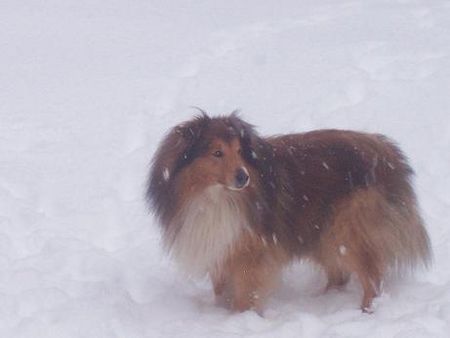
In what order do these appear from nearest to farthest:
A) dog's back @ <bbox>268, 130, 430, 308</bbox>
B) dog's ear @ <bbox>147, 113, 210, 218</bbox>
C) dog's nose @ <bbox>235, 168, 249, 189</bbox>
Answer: dog's nose @ <bbox>235, 168, 249, 189</bbox> → dog's ear @ <bbox>147, 113, 210, 218</bbox> → dog's back @ <bbox>268, 130, 430, 308</bbox>

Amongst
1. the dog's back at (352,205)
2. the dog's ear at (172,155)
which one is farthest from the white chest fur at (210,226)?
the dog's back at (352,205)

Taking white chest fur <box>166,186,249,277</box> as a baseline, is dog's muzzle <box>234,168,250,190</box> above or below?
above

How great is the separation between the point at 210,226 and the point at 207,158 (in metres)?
0.45

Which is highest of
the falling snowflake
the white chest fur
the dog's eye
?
the dog's eye

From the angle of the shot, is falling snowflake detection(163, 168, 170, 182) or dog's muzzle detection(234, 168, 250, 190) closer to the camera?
dog's muzzle detection(234, 168, 250, 190)

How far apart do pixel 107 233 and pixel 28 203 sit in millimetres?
875

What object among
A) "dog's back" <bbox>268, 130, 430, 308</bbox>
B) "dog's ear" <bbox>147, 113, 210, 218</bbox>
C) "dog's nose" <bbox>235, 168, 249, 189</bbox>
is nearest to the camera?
"dog's nose" <bbox>235, 168, 249, 189</bbox>

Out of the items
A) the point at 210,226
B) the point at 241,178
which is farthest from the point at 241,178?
the point at 210,226

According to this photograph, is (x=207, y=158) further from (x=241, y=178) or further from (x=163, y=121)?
(x=163, y=121)

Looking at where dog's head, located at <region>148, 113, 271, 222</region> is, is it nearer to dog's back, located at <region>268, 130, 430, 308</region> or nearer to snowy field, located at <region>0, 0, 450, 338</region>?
dog's back, located at <region>268, 130, 430, 308</region>

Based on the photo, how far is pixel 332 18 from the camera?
11.6 m

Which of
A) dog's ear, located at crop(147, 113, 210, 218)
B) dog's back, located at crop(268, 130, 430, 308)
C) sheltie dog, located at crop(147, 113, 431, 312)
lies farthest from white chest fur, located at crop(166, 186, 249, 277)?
dog's back, located at crop(268, 130, 430, 308)

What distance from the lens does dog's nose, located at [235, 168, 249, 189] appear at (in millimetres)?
4641

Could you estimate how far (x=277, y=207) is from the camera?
16.4ft
